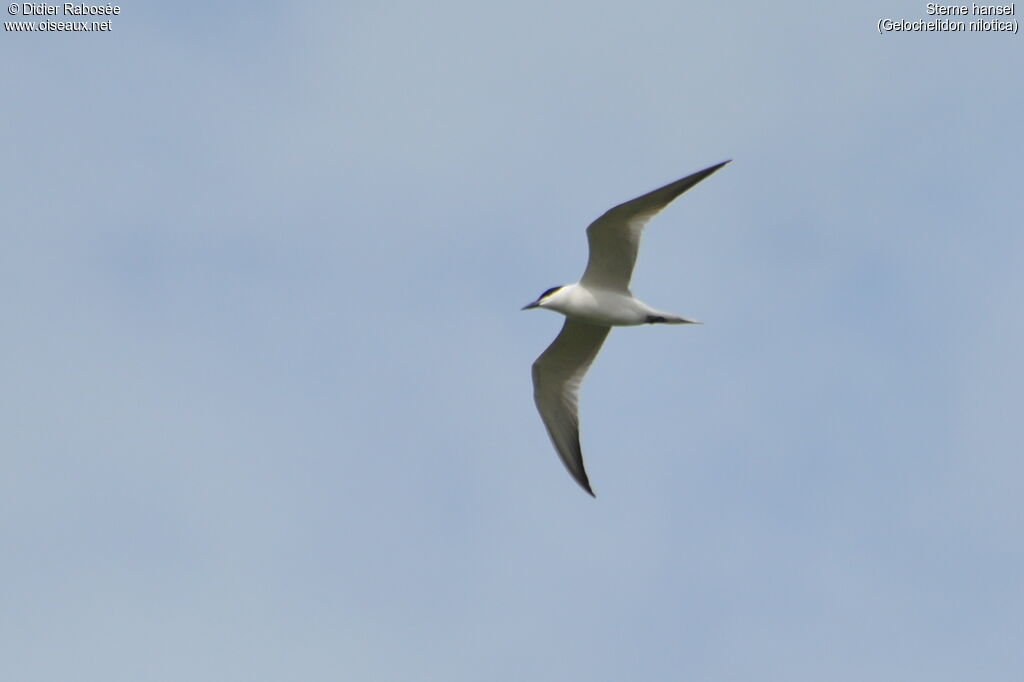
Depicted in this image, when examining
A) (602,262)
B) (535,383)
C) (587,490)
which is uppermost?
(602,262)

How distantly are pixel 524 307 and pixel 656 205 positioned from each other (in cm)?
225

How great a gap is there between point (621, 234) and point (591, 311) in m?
1.08

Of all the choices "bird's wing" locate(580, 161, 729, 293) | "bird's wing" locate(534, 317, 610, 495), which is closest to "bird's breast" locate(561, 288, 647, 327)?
"bird's wing" locate(580, 161, 729, 293)

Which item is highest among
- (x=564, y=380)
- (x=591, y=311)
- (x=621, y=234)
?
(x=621, y=234)

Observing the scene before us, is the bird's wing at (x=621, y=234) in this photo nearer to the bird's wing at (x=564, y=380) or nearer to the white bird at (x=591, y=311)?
the white bird at (x=591, y=311)

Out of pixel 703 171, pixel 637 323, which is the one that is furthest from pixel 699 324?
pixel 703 171

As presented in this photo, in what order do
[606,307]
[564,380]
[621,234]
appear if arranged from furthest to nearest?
[564,380], [606,307], [621,234]

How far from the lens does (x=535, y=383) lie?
2036cm

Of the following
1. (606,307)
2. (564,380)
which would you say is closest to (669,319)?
(606,307)

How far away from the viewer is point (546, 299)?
19.2 m

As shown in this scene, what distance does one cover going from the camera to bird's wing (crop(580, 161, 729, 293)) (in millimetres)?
18130

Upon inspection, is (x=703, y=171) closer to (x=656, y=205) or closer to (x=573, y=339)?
(x=656, y=205)

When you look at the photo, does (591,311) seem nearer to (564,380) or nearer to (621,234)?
(621,234)

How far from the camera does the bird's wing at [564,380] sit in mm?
20203
